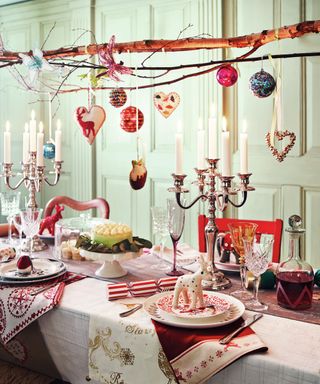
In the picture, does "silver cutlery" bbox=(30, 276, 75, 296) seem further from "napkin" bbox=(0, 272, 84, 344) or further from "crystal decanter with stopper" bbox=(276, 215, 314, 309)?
"crystal decanter with stopper" bbox=(276, 215, 314, 309)

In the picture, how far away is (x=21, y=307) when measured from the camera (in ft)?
4.91

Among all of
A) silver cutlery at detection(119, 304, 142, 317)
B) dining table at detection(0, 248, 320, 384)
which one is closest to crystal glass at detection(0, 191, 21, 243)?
dining table at detection(0, 248, 320, 384)

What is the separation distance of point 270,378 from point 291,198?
2093mm

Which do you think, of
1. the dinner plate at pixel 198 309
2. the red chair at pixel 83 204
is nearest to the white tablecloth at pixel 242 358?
the dinner plate at pixel 198 309

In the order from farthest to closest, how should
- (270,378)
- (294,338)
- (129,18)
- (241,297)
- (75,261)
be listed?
1. (129,18)
2. (75,261)
3. (241,297)
4. (294,338)
5. (270,378)

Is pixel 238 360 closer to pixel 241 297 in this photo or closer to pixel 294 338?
pixel 294 338

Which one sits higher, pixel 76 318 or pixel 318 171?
pixel 318 171

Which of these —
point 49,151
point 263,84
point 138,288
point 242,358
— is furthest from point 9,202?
point 242,358

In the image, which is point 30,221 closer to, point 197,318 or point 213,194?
point 213,194

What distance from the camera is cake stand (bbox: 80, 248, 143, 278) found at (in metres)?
1.66

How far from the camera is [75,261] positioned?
1944 mm

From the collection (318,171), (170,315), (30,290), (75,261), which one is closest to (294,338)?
(170,315)

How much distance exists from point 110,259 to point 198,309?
0.43 meters

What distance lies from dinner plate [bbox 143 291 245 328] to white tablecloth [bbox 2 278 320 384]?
0.22ft
